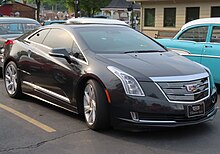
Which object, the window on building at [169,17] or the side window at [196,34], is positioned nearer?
the side window at [196,34]

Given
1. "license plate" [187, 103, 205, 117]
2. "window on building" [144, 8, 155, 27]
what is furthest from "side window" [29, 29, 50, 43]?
"window on building" [144, 8, 155, 27]

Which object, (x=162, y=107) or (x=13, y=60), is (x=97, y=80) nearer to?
(x=162, y=107)

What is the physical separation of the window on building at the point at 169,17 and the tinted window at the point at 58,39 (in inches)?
737

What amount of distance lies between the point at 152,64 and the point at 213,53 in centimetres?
350

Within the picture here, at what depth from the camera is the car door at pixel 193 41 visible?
8.79m

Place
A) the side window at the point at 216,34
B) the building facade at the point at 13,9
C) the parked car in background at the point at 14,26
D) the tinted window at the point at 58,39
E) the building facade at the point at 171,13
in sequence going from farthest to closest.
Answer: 1. the building facade at the point at 13,9
2. the building facade at the point at 171,13
3. the parked car in background at the point at 14,26
4. the side window at the point at 216,34
5. the tinted window at the point at 58,39

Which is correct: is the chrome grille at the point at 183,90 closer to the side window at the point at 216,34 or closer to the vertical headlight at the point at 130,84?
the vertical headlight at the point at 130,84

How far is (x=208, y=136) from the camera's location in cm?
530

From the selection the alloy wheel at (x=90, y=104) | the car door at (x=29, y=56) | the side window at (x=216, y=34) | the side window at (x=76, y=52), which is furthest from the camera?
the side window at (x=216, y=34)

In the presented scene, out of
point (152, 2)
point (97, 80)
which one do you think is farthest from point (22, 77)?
point (152, 2)

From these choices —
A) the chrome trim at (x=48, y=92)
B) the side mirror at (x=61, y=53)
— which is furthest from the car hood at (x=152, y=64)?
the chrome trim at (x=48, y=92)

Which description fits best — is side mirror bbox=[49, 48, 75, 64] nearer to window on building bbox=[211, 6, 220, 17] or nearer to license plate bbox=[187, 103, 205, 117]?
license plate bbox=[187, 103, 205, 117]

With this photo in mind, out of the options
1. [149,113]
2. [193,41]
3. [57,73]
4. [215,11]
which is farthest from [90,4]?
[149,113]

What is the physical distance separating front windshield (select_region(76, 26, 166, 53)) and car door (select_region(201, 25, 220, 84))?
90.5 inches
